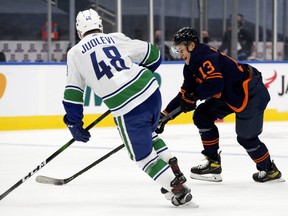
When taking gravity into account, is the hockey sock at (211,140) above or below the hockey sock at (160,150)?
below

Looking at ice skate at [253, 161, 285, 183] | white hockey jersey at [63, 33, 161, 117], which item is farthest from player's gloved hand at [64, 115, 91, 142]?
ice skate at [253, 161, 285, 183]

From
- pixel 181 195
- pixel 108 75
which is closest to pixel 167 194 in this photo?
pixel 181 195

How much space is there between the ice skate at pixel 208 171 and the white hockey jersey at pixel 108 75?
1.22 m

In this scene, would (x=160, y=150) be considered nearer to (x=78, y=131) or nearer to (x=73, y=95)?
(x=78, y=131)

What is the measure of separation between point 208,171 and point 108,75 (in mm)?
1390

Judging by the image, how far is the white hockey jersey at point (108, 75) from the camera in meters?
4.06

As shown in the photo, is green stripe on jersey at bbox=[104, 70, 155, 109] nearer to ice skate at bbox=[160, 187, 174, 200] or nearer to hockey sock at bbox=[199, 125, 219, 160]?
ice skate at bbox=[160, 187, 174, 200]

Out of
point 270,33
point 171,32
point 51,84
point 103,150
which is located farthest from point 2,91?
point 270,33

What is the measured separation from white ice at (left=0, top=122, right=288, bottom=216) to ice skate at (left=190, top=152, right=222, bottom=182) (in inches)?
1.8

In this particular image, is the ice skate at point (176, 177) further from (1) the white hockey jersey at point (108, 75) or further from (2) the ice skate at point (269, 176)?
(2) the ice skate at point (269, 176)

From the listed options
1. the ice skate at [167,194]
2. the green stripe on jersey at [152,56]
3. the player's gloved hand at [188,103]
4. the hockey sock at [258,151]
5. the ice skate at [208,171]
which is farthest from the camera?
the ice skate at [208,171]

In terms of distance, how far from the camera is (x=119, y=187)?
4.96 metres

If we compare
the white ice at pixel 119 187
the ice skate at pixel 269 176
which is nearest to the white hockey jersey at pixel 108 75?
the white ice at pixel 119 187

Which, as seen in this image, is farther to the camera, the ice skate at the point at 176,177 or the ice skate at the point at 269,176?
the ice skate at the point at 269,176
